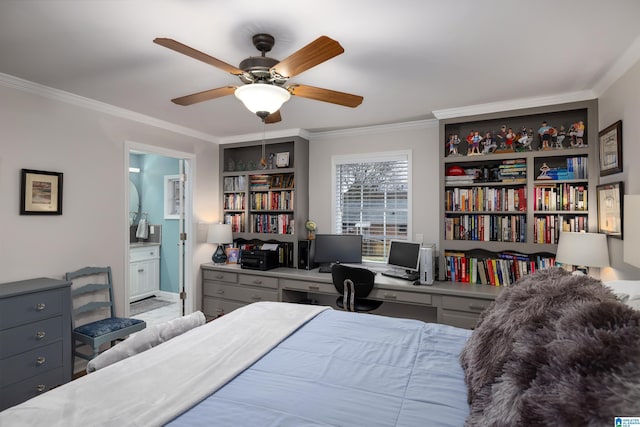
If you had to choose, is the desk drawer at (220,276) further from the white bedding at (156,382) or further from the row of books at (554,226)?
the row of books at (554,226)

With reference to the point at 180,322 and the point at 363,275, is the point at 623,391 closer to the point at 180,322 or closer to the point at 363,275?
the point at 180,322

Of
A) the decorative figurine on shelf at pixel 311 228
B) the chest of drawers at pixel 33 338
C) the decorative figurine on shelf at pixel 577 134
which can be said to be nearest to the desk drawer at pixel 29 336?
the chest of drawers at pixel 33 338

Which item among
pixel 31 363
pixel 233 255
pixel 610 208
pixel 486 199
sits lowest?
pixel 31 363

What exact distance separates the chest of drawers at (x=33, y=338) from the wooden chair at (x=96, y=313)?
20 cm

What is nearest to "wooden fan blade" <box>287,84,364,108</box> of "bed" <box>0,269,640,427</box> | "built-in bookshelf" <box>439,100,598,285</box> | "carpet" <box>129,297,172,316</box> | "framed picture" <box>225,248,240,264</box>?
"bed" <box>0,269,640,427</box>

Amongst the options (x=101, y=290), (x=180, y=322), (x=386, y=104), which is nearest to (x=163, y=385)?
(x=180, y=322)

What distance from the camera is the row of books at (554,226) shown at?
9.70 feet

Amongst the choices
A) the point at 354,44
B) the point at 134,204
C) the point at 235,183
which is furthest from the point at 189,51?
the point at 134,204

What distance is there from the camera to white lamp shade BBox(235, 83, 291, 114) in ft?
6.12

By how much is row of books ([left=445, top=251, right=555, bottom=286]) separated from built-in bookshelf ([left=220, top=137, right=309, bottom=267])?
72.4 inches

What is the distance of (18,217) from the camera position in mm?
2629

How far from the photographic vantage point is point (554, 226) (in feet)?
9.94

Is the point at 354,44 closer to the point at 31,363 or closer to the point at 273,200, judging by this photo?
the point at 273,200

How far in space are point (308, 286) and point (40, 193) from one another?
101 inches
